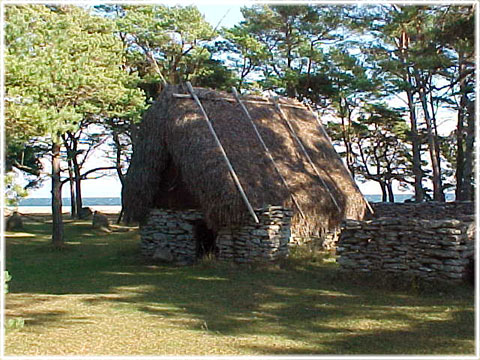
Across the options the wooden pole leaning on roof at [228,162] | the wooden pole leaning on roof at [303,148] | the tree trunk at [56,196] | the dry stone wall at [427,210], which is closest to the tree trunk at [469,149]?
the dry stone wall at [427,210]

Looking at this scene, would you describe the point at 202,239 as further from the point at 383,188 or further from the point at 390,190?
the point at 383,188

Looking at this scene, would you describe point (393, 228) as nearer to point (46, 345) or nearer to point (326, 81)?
point (46, 345)

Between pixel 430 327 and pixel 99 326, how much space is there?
451cm

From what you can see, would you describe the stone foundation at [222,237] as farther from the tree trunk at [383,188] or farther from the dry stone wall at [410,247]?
the tree trunk at [383,188]

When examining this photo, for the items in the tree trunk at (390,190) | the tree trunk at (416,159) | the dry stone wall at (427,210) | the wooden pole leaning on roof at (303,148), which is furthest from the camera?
the tree trunk at (390,190)

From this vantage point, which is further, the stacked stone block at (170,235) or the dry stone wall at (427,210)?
the dry stone wall at (427,210)

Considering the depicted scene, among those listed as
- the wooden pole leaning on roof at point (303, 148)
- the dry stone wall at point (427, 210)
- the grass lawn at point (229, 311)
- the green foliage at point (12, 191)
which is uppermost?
the wooden pole leaning on roof at point (303, 148)

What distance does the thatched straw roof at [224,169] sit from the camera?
13141 millimetres

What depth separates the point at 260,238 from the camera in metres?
12.9

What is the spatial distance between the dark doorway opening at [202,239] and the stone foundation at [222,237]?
138 mm

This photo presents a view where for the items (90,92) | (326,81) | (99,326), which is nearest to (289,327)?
(99,326)

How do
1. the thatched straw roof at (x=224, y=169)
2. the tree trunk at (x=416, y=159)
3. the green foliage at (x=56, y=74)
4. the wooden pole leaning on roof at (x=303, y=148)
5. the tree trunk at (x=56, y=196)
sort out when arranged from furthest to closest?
the tree trunk at (x=416, y=159)
the tree trunk at (x=56, y=196)
the wooden pole leaning on roof at (x=303, y=148)
the thatched straw roof at (x=224, y=169)
the green foliage at (x=56, y=74)

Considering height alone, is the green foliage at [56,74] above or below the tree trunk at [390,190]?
above

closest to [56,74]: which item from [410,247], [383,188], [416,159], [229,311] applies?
[229,311]
